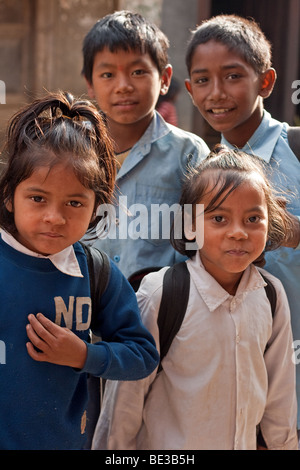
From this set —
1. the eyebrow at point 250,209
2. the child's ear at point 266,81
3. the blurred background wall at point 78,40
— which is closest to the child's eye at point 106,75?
the child's ear at point 266,81

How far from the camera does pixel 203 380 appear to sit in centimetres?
198

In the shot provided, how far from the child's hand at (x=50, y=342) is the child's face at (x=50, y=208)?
0.19 m

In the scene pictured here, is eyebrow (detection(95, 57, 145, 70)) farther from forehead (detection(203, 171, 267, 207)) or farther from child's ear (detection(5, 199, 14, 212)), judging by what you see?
child's ear (detection(5, 199, 14, 212))

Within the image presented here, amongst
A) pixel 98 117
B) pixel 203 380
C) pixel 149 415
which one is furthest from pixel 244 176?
pixel 149 415

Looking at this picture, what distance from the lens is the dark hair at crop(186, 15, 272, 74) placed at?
7.91ft

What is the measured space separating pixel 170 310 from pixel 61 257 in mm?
406

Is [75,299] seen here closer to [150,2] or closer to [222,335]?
[222,335]

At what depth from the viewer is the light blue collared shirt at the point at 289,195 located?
88.7 inches

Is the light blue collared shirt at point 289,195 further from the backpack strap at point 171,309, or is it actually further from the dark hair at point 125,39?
the dark hair at point 125,39

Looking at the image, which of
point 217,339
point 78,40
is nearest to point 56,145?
point 217,339

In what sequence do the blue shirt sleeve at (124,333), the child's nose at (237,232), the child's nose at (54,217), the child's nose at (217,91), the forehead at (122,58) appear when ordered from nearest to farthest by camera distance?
1. the child's nose at (54,217)
2. the blue shirt sleeve at (124,333)
3. the child's nose at (237,232)
4. the child's nose at (217,91)
5. the forehead at (122,58)

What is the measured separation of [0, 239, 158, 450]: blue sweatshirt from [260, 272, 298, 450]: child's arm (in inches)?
18.1

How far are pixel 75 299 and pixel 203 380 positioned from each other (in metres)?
0.48

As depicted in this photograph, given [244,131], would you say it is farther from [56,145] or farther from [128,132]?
[56,145]
